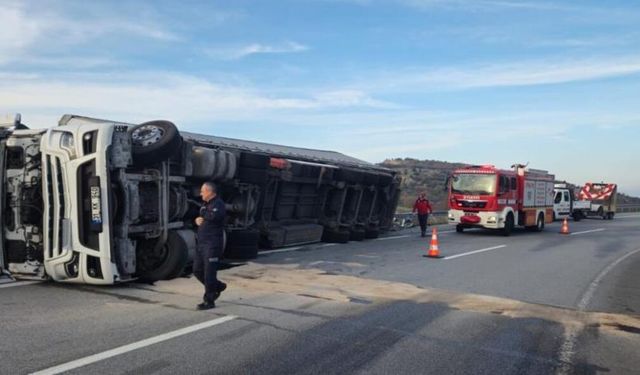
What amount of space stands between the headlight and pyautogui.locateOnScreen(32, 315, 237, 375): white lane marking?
3.45 meters

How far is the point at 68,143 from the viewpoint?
8.28 metres

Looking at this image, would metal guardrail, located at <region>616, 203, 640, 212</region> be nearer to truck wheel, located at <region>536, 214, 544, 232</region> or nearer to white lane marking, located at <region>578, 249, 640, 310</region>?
truck wheel, located at <region>536, 214, 544, 232</region>

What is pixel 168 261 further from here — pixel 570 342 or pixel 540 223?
pixel 540 223

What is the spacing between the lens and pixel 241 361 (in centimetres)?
510

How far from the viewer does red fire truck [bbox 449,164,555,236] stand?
21750mm

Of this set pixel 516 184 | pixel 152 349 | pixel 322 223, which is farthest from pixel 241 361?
pixel 516 184

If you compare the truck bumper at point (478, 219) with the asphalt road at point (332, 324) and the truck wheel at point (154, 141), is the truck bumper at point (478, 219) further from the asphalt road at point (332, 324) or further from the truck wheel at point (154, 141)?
the truck wheel at point (154, 141)

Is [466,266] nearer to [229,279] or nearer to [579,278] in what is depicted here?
[579,278]

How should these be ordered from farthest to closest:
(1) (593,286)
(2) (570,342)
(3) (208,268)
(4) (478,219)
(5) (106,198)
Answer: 1. (4) (478,219)
2. (1) (593,286)
3. (5) (106,198)
4. (3) (208,268)
5. (2) (570,342)

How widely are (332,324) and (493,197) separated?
1642cm

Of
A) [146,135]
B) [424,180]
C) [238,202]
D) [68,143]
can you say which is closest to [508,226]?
[238,202]

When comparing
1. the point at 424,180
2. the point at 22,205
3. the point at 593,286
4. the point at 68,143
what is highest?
the point at 424,180

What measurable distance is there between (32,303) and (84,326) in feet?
4.94

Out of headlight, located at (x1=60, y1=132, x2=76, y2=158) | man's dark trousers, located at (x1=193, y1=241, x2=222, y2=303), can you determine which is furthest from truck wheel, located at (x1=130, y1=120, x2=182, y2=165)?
man's dark trousers, located at (x1=193, y1=241, x2=222, y2=303)
